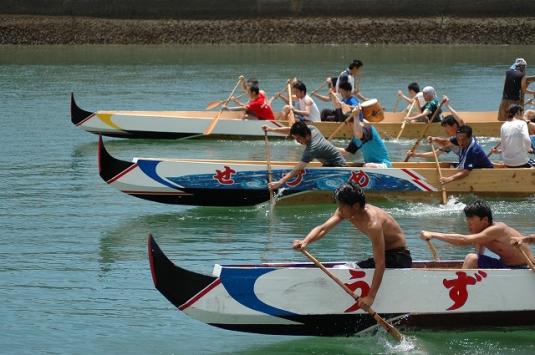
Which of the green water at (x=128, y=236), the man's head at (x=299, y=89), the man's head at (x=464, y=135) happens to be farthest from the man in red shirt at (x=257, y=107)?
the man's head at (x=464, y=135)

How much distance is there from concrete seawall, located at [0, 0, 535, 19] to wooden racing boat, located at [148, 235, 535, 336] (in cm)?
3464

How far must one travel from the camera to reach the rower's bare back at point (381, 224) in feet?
31.6

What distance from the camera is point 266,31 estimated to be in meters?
43.2

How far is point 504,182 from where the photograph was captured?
51.5 feet

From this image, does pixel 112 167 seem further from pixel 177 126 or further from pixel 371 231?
pixel 177 126

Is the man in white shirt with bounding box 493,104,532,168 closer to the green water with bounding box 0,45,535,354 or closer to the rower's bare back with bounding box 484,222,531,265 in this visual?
the green water with bounding box 0,45,535,354

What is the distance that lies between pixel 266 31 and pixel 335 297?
111 feet

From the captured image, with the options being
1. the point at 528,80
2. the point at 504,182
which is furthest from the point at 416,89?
the point at 504,182

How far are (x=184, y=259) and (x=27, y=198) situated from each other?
4.36m

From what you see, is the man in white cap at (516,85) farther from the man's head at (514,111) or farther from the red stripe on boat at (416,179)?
the red stripe on boat at (416,179)

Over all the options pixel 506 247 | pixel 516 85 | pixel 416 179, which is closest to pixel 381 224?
pixel 506 247

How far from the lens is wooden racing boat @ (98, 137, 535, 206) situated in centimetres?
1526

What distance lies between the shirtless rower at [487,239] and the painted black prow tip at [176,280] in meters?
2.02

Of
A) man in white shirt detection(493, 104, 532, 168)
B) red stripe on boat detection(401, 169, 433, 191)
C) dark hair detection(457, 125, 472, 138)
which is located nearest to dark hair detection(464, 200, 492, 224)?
dark hair detection(457, 125, 472, 138)
